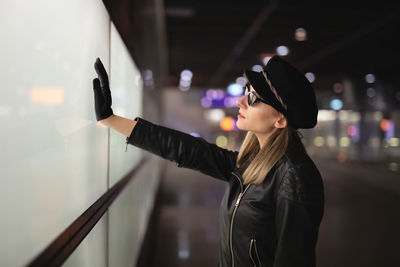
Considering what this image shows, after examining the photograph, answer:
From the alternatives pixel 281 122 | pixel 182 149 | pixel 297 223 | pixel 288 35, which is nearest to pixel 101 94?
pixel 182 149

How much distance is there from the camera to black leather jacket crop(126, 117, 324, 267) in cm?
117

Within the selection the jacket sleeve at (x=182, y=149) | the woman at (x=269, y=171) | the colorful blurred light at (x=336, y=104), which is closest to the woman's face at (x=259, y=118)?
the woman at (x=269, y=171)

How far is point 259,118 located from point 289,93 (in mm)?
193

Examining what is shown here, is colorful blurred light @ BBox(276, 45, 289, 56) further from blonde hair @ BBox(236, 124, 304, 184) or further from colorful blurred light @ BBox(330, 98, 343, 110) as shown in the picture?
blonde hair @ BBox(236, 124, 304, 184)

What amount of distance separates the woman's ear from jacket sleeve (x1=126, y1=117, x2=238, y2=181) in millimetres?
372

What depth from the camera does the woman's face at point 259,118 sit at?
1.38 metres

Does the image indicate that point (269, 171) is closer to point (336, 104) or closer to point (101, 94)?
point (101, 94)

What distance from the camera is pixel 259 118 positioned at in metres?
1.40

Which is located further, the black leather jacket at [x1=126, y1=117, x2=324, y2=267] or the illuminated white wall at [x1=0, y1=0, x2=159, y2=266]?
the black leather jacket at [x1=126, y1=117, x2=324, y2=267]

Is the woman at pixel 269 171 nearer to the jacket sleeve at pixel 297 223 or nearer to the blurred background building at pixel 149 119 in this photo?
the jacket sleeve at pixel 297 223

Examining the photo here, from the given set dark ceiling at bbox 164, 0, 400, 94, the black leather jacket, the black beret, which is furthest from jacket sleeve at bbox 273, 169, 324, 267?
dark ceiling at bbox 164, 0, 400, 94

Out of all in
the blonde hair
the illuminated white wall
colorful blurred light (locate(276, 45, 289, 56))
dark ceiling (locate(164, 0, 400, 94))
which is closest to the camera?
the illuminated white wall

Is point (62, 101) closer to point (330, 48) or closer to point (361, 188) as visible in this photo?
point (361, 188)

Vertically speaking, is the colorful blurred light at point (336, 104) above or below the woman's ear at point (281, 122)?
above
